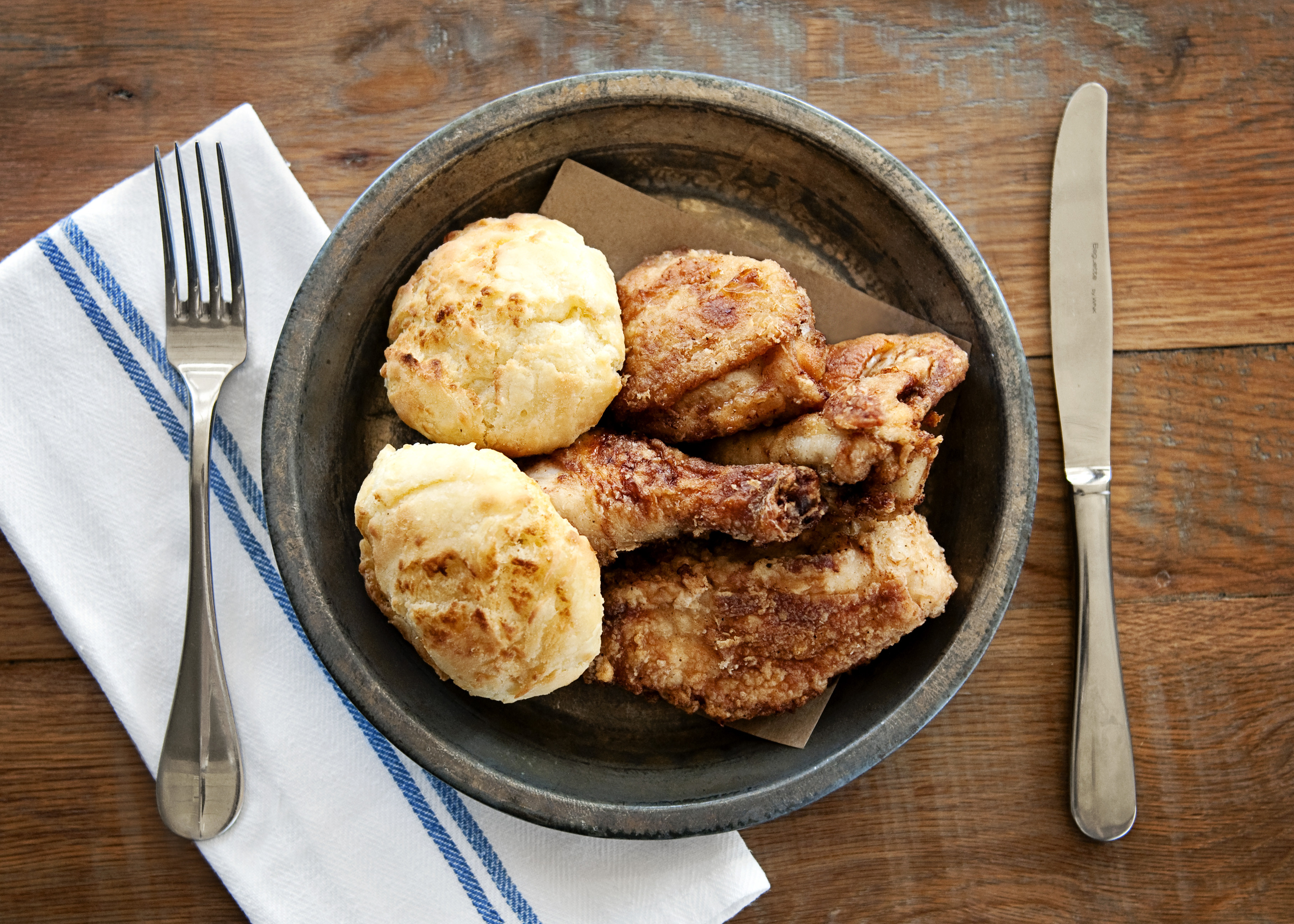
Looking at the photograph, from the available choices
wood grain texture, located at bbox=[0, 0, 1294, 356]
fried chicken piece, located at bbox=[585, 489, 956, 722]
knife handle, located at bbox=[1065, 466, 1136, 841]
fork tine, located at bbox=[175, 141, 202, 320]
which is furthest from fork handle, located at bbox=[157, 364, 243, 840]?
knife handle, located at bbox=[1065, 466, 1136, 841]

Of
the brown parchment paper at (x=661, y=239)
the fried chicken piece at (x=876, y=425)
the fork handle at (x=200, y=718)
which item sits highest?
the brown parchment paper at (x=661, y=239)

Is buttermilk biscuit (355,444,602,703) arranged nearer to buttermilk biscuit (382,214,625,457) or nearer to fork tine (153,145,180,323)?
buttermilk biscuit (382,214,625,457)

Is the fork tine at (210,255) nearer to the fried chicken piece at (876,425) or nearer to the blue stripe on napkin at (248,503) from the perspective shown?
Result: the blue stripe on napkin at (248,503)

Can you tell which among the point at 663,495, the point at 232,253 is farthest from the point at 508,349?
the point at 232,253

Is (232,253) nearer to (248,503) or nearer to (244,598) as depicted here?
(248,503)

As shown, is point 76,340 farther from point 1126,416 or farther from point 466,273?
→ point 1126,416

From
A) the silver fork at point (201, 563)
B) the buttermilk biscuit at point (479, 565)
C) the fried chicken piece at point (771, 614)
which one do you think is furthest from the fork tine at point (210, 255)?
the fried chicken piece at point (771, 614)
